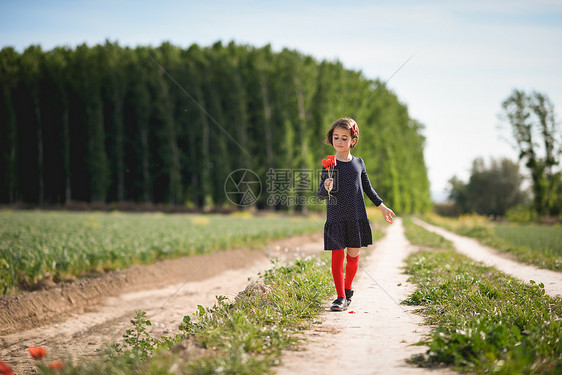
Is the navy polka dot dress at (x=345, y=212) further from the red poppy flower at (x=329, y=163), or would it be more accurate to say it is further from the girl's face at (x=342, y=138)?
the girl's face at (x=342, y=138)

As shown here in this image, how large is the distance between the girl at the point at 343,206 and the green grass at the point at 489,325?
3.48 ft

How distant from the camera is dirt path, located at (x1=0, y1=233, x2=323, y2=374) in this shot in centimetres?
542

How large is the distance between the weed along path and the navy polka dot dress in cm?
80

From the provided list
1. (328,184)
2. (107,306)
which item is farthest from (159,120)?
(328,184)

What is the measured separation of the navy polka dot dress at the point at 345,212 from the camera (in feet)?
14.2

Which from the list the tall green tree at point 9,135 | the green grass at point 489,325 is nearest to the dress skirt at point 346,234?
the green grass at point 489,325

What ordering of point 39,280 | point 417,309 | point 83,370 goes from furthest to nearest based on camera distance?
1. point 39,280
2. point 417,309
3. point 83,370

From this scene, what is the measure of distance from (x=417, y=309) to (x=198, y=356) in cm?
272

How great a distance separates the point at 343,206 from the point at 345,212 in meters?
0.07

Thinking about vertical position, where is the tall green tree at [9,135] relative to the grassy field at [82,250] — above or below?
above

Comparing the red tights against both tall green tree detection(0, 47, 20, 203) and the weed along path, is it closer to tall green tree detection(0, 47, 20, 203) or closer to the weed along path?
the weed along path

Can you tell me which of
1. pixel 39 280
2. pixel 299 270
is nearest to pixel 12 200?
pixel 39 280

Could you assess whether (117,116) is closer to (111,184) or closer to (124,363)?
(111,184)

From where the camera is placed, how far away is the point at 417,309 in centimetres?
445
